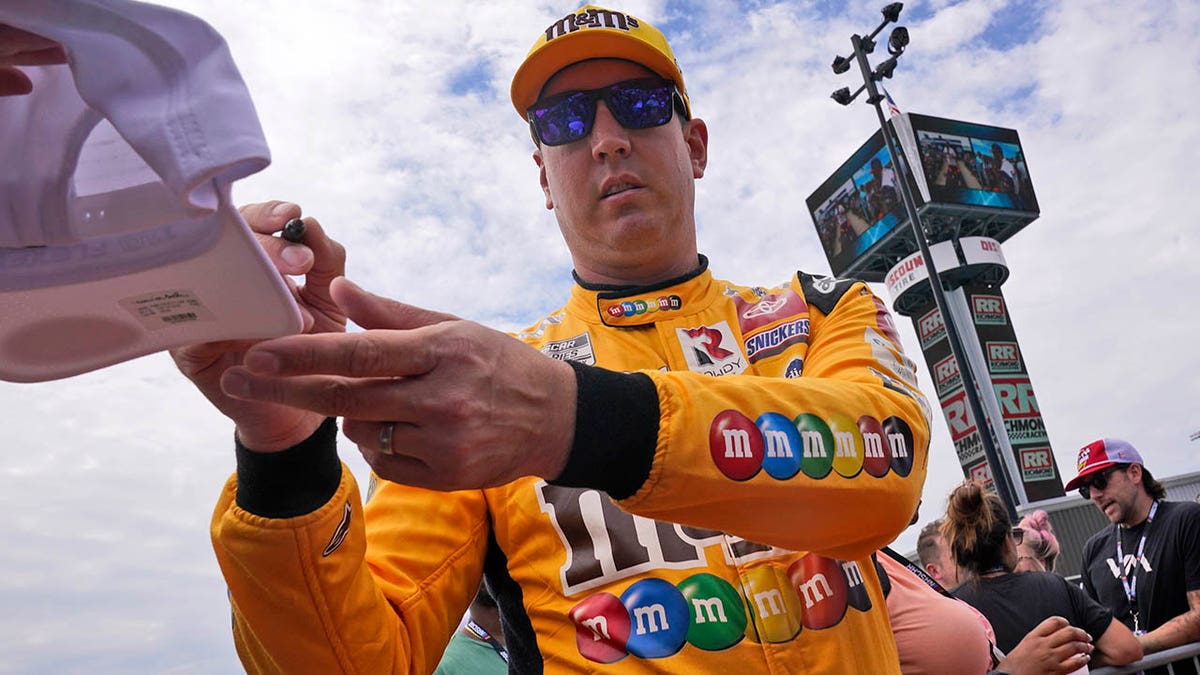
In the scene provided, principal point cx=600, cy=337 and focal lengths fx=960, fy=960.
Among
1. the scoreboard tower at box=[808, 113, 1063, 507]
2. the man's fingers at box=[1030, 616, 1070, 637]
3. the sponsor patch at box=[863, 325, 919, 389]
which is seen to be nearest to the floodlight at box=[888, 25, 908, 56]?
the man's fingers at box=[1030, 616, 1070, 637]

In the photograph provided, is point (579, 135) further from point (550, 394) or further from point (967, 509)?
point (967, 509)

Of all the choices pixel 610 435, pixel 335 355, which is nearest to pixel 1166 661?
pixel 610 435

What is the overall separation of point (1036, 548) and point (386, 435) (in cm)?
574

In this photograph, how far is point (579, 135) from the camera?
237 cm

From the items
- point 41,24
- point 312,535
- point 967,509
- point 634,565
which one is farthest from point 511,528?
point 967,509

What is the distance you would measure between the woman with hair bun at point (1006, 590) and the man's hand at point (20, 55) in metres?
4.47

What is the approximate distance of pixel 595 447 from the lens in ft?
4.18

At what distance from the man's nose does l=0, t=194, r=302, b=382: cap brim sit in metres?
1.26

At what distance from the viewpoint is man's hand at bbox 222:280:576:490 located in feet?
3.54

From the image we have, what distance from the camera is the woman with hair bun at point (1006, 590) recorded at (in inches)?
177

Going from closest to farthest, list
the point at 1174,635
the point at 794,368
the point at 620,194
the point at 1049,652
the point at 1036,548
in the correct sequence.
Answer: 1. the point at 794,368
2. the point at 620,194
3. the point at 1049,652
4. the point at 1174,635
5. the point at 1036,548

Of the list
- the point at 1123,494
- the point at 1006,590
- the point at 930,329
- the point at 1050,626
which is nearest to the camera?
the point at 1050,626

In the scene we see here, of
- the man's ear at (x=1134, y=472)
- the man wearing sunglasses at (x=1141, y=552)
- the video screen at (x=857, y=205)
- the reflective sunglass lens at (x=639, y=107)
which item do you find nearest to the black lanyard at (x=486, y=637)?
the reflective sunglass lens at (x=639, y=107)

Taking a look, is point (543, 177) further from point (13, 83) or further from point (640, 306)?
point (13, 83)
